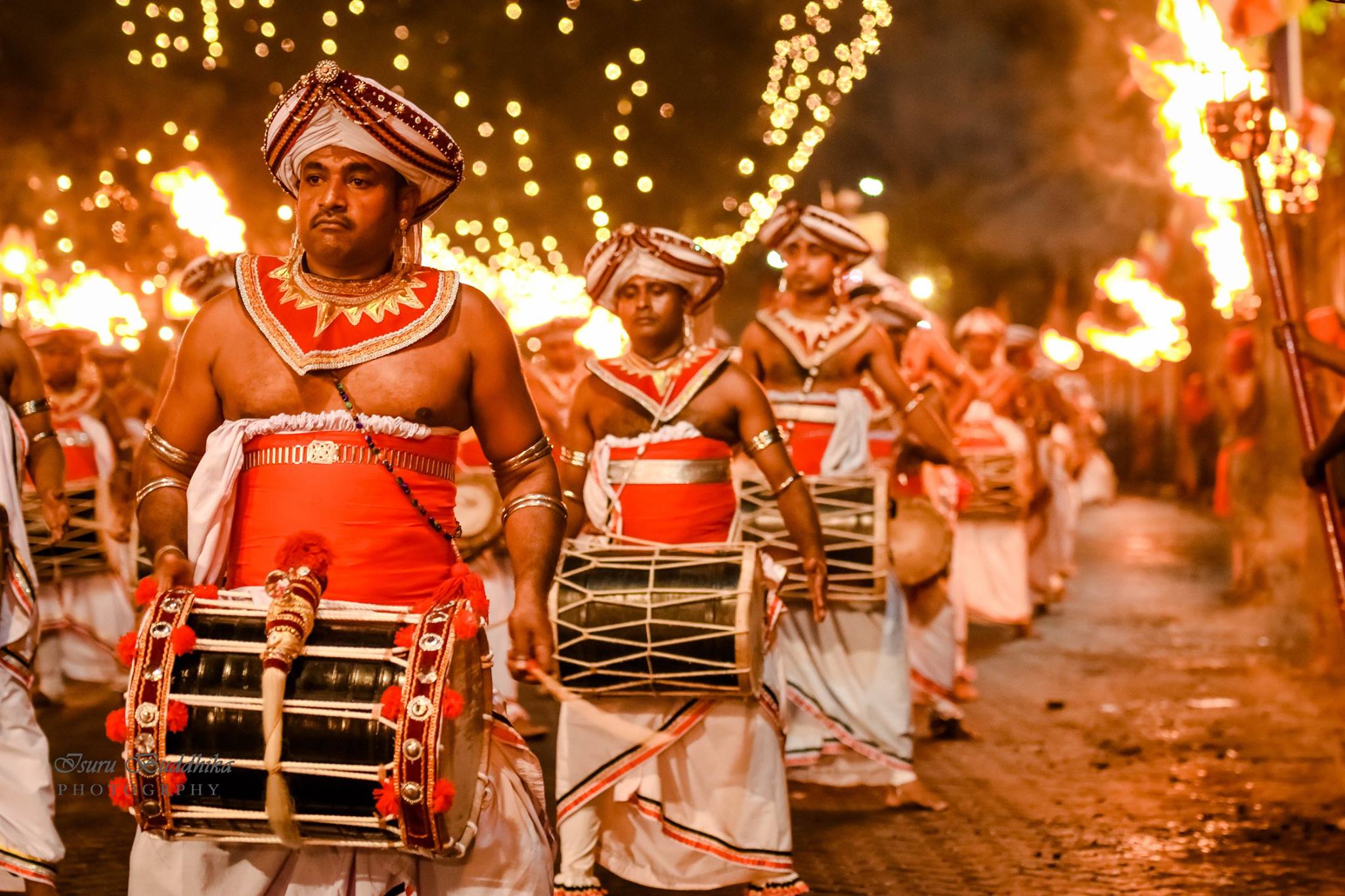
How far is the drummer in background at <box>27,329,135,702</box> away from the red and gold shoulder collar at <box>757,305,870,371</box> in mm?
5113

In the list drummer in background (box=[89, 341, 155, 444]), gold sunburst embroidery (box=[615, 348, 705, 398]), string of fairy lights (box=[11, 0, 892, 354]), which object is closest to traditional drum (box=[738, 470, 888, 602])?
gold sunburst embroidery (box=[615, 348, 705, 398])

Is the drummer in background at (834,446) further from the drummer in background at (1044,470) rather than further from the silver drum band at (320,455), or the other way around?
the drummer in background at (1044,470)

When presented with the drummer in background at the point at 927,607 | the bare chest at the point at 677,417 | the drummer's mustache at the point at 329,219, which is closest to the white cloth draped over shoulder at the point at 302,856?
the drummer's mustache at the point at 329,219

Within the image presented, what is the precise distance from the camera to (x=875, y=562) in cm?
760

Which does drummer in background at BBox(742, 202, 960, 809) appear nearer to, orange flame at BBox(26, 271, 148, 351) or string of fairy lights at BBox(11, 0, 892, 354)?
string of fairy lights at BBox(11, 0, 892, 354)

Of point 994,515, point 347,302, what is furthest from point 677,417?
point 994,515

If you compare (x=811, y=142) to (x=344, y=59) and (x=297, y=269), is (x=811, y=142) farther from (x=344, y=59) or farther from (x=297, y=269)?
(x=297, y=269)

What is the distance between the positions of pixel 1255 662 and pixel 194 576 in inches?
410

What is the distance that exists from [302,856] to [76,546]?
26.1 ft

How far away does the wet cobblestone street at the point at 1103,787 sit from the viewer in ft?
21.8

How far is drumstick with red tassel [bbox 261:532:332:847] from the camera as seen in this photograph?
342 cm

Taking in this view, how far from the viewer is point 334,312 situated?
3922 millimetres

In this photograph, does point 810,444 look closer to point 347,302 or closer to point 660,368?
point 660,368

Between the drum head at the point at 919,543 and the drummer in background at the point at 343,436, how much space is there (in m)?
5.00
